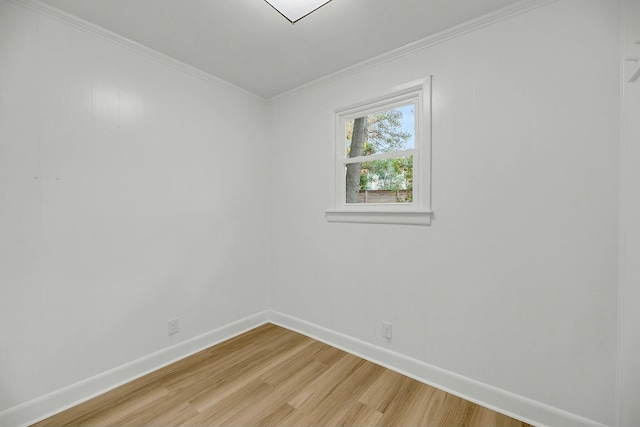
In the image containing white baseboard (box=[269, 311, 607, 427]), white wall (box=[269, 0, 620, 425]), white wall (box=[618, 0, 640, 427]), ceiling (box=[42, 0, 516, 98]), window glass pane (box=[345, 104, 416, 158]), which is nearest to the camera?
white wall (box=[618, 0, 640, 427])

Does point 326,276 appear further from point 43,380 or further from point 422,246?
point 43,380

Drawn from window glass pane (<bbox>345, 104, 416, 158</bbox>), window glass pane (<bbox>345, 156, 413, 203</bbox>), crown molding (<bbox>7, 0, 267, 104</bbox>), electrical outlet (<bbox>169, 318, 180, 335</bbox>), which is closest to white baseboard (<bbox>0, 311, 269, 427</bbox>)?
electrical outlet (<bbox>169, 318, 180, 335</bbox>)

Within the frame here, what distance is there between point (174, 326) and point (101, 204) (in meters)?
1.14

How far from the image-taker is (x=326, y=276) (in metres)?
2.68

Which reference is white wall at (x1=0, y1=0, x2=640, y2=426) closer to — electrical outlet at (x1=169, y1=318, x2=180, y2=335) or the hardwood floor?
electrical outlet at (x1=169, y1=318, x2=180, y2=335)

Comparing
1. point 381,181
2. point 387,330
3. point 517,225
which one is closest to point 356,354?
point 387,330

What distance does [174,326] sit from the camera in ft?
7.72

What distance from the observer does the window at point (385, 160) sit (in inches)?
82.7

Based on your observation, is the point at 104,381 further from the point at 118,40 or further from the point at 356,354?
the point at 118,40

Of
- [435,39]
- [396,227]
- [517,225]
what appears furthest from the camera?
[396,227]

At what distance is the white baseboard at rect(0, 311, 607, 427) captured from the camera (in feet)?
5.28

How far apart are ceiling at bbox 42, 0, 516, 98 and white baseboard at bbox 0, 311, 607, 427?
2407 mm

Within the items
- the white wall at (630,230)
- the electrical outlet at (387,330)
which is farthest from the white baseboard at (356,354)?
the white wall at (630,230)

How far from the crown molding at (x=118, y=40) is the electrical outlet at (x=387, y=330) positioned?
2627 millimetres
